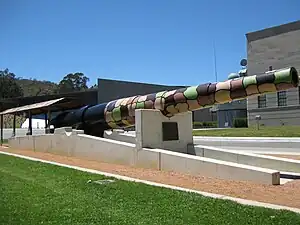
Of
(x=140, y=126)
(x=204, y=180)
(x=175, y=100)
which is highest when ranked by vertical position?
(x=175, y=100)

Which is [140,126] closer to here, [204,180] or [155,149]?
[155,149]

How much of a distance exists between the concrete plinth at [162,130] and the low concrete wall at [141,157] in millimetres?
540

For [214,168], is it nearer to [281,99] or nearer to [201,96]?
[201,96]

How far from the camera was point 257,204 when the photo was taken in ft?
23.1

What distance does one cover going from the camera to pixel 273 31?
50125 millimetres

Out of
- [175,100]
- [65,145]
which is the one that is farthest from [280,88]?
[65,145]

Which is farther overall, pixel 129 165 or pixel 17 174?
pixel 129 165

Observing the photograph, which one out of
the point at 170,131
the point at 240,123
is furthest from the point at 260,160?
the point at 240,123

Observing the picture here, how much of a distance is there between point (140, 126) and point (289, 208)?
22.6 ft

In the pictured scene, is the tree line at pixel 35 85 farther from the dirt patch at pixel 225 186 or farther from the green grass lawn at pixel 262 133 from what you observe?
the dirt patch at pixel 225 186

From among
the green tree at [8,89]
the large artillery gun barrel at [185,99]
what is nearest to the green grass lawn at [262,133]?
the large artillery gun barrel at [185,99]

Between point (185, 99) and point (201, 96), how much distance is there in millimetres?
692

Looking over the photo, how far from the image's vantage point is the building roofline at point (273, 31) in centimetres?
4769

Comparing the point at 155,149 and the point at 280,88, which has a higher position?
A: the point at 280,88
